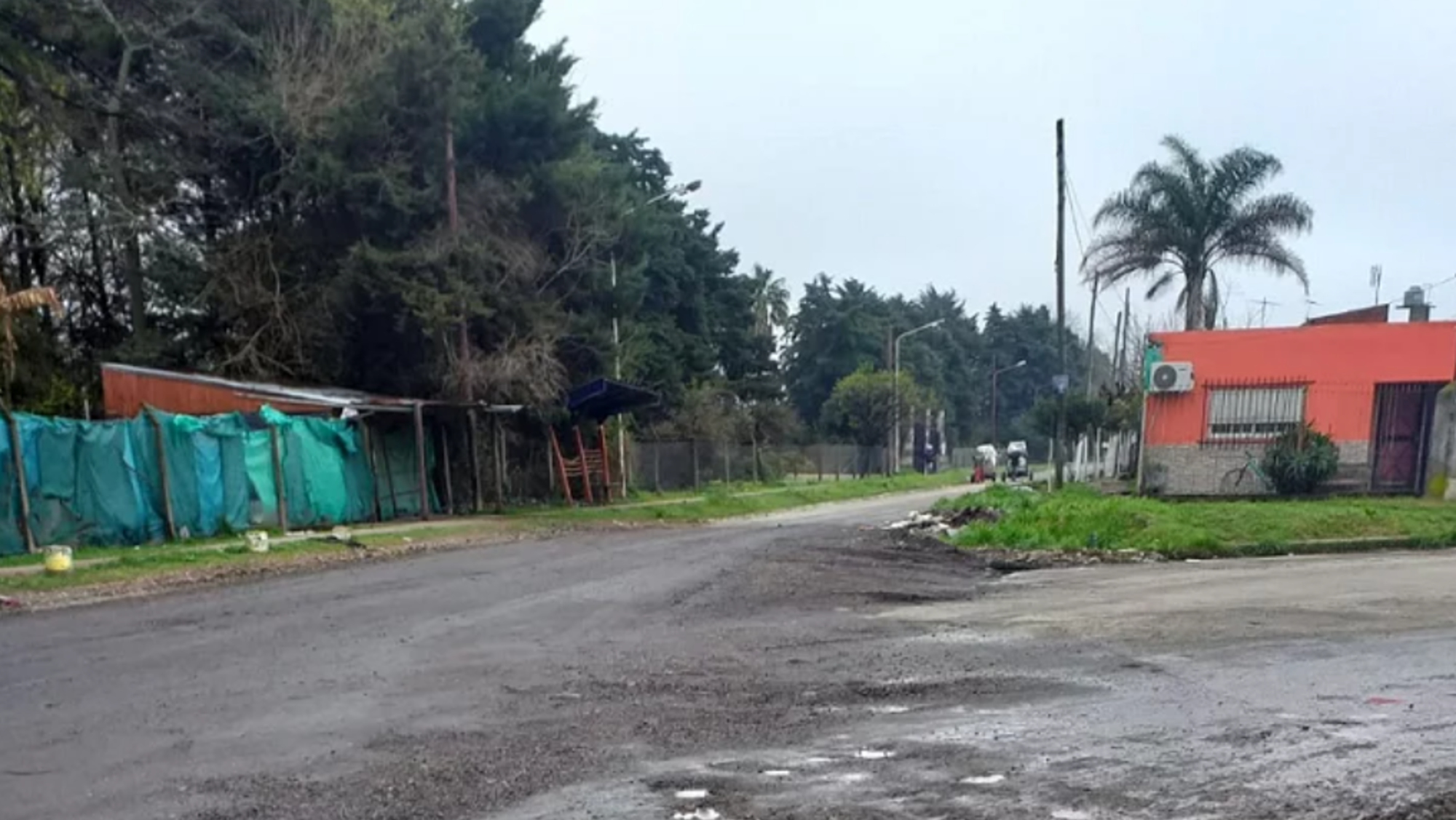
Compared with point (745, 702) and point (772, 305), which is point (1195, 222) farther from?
point (772, 305)

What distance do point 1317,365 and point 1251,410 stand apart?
1.63 meters

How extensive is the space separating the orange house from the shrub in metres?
1.31

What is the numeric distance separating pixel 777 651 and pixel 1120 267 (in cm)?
3230

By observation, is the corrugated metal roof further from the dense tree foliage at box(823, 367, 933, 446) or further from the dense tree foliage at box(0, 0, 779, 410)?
the dense tree foliage at box(823, 367, 933, 446)

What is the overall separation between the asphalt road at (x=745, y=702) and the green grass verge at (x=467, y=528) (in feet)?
8.07

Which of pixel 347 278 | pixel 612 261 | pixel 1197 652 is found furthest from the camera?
pixel 612 261

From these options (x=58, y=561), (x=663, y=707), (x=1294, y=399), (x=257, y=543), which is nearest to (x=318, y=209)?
(x=257, y=543)

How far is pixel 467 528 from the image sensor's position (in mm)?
24656

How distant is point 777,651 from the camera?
9.59 metres

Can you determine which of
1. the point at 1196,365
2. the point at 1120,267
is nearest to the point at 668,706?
the point at 1196,365

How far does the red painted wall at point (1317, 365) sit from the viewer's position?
24.8 metres

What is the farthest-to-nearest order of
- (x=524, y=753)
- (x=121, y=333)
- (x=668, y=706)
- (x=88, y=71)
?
(x=121, y=333)
(x=88, y=71)
(x=668, y=706)
(x=524, y=753)

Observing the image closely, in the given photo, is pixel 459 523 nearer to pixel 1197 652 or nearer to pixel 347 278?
pixel 347 278

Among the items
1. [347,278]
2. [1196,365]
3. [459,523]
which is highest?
[347,278]
